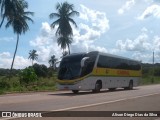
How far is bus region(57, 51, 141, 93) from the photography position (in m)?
27.3

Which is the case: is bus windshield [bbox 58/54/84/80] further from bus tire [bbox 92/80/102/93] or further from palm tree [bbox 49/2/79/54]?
palm tree [bbox 49/2/79/54]

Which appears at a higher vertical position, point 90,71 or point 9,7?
point 9,7

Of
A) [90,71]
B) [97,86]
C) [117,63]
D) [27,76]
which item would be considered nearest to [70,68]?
[90,71]

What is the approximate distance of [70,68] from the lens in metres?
27.6

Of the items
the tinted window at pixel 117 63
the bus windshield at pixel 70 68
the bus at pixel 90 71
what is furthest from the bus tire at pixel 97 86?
the bus windshield at pixel 70 68

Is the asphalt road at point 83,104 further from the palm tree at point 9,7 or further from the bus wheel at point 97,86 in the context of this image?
the palm tree at point 9,7

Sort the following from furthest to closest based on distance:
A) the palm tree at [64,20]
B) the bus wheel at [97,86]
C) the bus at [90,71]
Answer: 1. the palm tree at [64,20]
2. the bus wheel at [97,86]
3. the bus at [90,71]

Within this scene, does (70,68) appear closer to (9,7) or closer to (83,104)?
(83,104)

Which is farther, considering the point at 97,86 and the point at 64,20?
the point at 64,20

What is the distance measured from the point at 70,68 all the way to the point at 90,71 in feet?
5.59

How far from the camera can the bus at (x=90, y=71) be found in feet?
89.5

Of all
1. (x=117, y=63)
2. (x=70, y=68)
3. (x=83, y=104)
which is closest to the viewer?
(x=83, y=104)

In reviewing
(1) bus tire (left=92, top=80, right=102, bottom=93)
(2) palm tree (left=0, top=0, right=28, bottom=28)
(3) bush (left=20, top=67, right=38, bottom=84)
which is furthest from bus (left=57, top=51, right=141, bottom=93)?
(2) palm tree (left=0, top=0, right=28, bottom=28)

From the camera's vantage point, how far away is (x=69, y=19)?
58188mm
